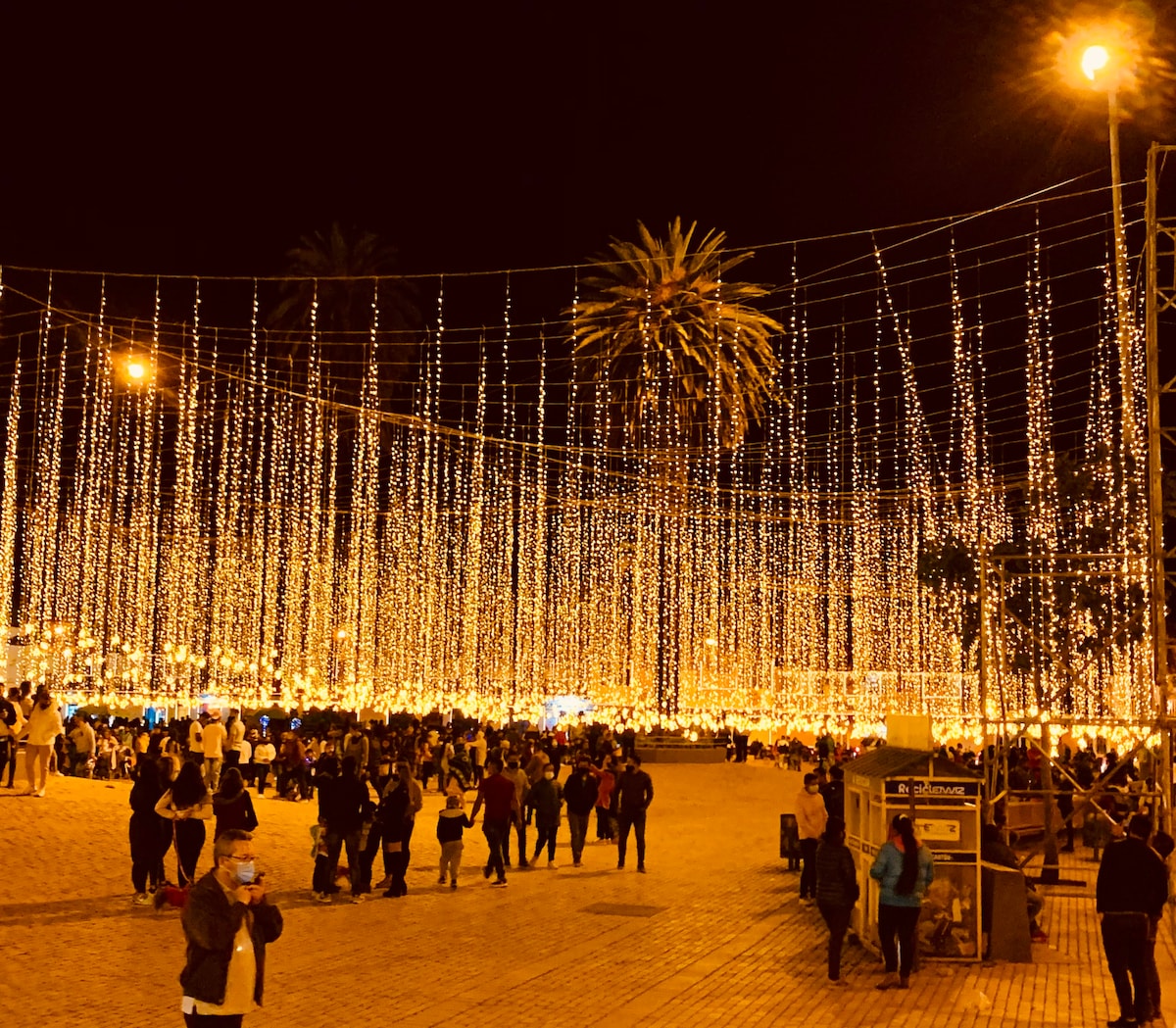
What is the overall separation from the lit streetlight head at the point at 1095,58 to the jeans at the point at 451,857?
9.71m

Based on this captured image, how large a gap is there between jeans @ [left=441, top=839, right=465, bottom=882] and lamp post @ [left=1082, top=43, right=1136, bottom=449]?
27.9 ft

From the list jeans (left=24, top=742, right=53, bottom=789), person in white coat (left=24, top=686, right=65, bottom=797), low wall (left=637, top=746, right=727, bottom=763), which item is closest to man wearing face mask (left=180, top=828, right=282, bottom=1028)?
person in white coat (left=24, top=686, right=65, bottom=797)

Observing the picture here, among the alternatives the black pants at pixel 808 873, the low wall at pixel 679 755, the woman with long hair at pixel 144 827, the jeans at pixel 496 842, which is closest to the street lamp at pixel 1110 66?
the black pants at pixel 808 873

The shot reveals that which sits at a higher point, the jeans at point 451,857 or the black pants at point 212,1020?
the black pants at point 212,1020

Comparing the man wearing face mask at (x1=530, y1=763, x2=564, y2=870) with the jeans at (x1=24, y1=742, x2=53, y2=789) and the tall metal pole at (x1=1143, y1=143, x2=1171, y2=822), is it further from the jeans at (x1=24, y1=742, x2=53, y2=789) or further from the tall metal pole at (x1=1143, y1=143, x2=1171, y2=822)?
the tall metal pole at (x1=1143, y1=143, x2=1171, y2=822)

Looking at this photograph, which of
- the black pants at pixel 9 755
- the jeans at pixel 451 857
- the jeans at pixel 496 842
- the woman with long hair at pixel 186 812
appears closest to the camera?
the woman with long hair at pixel 186 812

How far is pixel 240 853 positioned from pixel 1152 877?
5.89m

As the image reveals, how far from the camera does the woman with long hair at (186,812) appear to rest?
1283 centimetres

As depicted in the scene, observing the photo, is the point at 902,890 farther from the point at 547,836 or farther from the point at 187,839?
the point at 547,836

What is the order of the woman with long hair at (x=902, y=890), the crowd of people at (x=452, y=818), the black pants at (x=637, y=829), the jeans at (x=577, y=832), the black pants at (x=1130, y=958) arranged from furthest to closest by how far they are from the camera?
the jeans at (x=577, y=832) < the black pants at (x=637, y=829) < the woman with long hair at (x=902, y=890) < the crowd of people at (x=452, y=818) < the black pants at (x=1130, y=958)

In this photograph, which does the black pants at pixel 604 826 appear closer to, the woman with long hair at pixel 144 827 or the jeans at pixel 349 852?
the jeans at pixel 349 852

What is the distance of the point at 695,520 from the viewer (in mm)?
39344

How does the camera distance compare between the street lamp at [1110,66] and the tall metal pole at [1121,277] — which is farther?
the tall metal pole at [1121,277]

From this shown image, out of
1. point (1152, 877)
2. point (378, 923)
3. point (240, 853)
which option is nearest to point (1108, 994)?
point (1152, 877)
